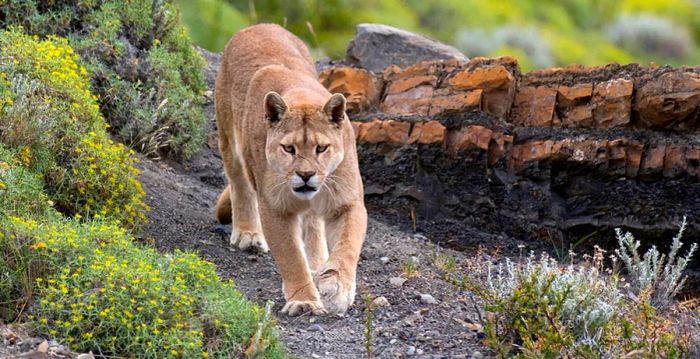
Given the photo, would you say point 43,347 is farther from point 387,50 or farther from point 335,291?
point 387,50

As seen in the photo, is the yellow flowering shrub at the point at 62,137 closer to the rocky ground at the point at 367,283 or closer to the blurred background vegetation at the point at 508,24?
the rocky ground at the point at 367,283

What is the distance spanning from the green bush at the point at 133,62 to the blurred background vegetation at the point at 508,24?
11.8ft

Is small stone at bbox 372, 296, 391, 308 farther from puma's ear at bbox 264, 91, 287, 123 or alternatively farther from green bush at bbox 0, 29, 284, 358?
puma's ear at bbox 264, 91, 287, 123

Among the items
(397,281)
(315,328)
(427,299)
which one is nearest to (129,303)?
(315,328)

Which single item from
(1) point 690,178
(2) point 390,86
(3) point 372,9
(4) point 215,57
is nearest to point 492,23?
(3) point 372,9

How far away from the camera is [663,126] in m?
9.35

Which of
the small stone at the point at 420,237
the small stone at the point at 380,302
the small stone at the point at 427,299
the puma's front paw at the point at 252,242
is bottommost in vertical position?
the puma's front paw at the point at 252,242

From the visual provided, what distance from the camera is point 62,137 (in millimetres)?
8094

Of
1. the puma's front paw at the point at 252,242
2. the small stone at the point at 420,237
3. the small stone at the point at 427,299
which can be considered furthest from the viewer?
the small stone at the point at 420,237

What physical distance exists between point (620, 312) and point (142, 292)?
2.58 meters

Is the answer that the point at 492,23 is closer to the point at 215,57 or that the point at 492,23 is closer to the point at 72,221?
the point at 215,57

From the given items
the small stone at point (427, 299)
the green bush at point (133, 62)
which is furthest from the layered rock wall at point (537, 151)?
the small stone at point (427, 299)

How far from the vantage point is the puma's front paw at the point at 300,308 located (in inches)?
285

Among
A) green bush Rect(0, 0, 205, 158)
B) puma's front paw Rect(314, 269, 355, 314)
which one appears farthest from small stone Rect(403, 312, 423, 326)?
green bush Rect(0, 0, 205, 158)
